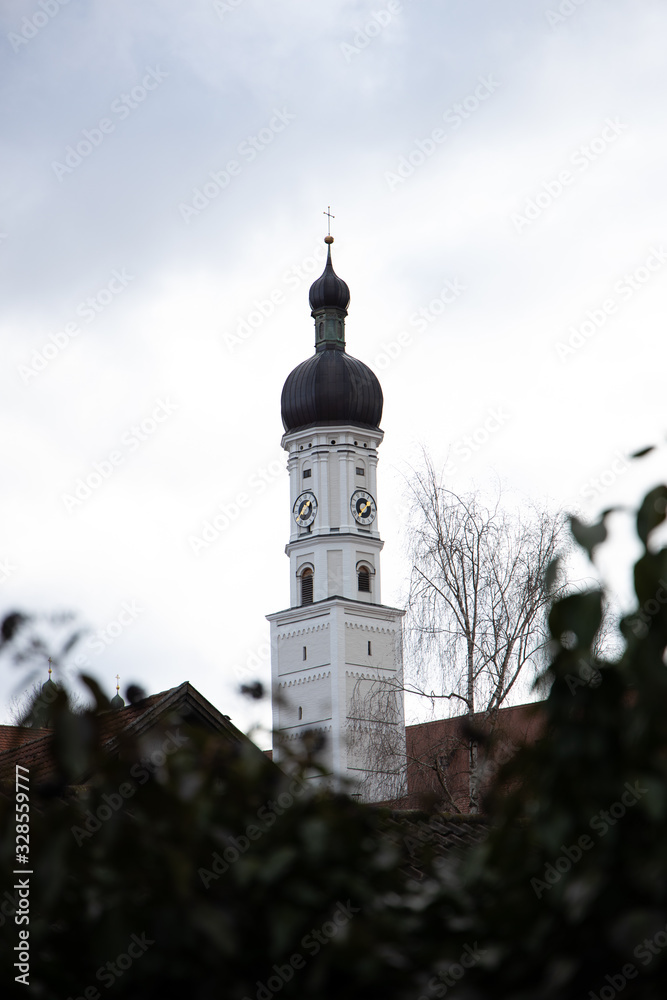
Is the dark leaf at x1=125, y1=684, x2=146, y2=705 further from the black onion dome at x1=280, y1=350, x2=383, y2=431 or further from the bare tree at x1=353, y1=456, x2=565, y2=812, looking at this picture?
the black onion dome at x1=280, y1=350, x2=383, y2=431

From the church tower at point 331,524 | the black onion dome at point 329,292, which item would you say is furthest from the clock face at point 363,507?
the black onion dome at point 329,292

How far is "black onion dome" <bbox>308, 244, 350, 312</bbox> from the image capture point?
70500 mm

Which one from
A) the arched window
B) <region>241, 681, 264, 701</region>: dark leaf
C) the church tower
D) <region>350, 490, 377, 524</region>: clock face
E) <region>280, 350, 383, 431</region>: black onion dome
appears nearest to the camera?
<region>241, 681, 264, 701</region>: dark leaf

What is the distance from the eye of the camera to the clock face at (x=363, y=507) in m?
67.8

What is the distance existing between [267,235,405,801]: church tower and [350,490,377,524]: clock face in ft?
0.16

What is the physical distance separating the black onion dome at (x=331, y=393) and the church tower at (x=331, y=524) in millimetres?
48

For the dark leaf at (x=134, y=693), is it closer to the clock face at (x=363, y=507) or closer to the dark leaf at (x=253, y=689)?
the dark leaf at (x=253, y=689)

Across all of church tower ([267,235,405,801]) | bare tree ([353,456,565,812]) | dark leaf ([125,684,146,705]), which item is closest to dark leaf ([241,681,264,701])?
dark leaf ([125,684,146,705])

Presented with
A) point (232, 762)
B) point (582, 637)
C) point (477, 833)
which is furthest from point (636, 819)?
point (477, 833)

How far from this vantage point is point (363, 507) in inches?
2680

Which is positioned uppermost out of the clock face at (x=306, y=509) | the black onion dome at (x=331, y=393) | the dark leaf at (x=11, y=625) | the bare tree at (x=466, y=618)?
the black onion dome at (x=331, y=393)

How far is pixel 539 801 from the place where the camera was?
92.6 inches

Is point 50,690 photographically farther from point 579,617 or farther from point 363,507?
point 363,507

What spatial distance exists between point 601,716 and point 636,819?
0.17 metres
